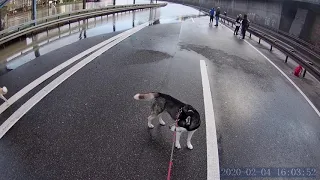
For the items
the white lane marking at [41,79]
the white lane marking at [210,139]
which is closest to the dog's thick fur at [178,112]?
the white lane marking at [210,139]

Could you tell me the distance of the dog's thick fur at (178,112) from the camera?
5.04 m

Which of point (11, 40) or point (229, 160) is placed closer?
point (229, 160)

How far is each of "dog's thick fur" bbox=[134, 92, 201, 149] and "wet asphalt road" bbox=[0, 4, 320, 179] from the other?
489 millimetres

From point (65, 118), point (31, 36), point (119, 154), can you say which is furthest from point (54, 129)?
point (31, 36)

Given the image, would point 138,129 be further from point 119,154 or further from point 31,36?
point 31,36

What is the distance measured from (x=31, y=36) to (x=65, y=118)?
10.9m

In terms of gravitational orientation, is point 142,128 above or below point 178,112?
below

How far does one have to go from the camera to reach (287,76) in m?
11.3

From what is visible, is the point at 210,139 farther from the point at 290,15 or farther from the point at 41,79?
the point at 290,15

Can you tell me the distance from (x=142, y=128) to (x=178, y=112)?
4.06ft
